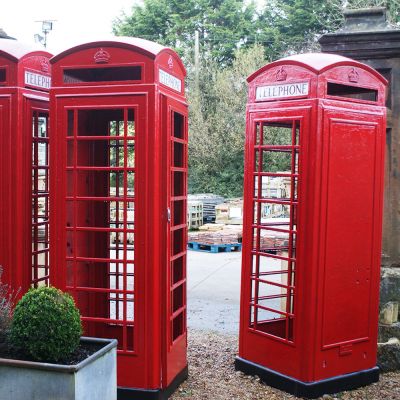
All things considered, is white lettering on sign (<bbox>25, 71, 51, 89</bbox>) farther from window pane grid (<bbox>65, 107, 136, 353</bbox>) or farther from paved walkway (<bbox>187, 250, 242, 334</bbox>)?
paved walkway (<bbox>187, 250, 242, 334</bbox>)

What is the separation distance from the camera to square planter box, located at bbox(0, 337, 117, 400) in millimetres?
3312

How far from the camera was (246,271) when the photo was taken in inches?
206

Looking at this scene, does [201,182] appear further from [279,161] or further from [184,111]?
[184,111]

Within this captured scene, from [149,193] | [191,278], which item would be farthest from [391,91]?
[191,278]

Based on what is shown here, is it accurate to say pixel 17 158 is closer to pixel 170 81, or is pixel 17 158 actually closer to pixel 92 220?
pixel 92 220

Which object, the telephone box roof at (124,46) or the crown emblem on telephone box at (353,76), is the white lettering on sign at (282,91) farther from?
the telephone box roof at (124,46)

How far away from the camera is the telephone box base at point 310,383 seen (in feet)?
15.6

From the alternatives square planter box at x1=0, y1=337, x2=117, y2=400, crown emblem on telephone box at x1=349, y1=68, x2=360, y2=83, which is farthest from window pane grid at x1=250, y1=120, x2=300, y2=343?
square planter box at x1=0, y1=337, x2=117, y2=400

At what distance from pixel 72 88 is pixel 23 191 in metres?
1.02

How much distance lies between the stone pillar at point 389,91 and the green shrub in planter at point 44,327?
3540 mm

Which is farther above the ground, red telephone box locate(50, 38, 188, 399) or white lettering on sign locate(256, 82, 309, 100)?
white lettering on sign locate(256, 82, 309, 100)

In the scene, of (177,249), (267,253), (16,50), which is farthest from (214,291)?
(16,50)

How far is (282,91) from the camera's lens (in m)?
4.84

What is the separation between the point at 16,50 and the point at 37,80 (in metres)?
0.30
